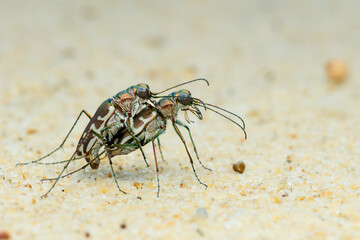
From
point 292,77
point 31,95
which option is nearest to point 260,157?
point 292,77

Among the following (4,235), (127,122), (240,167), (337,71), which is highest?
(337,71)

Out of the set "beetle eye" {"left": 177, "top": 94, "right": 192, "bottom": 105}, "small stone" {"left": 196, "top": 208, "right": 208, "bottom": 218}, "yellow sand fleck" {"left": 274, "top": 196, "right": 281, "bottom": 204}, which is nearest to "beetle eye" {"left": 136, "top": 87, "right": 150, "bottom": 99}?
"beetle eye" {"left": 177, "top": 94, "right": 192, "bottom": 105}

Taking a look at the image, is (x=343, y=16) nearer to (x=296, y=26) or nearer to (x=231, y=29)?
(x=296, y=26)

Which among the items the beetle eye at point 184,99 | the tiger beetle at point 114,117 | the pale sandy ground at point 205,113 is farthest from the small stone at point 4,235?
the beetle eye at point 184,99

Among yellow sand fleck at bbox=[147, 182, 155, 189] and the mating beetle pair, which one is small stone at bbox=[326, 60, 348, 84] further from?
yellow sand fleck at bbox=[147, 182, 155, 189]

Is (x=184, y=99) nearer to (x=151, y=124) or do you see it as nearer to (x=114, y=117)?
(x=151, y=124)

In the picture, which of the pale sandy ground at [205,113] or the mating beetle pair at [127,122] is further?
the mating beetle pair at [127,122]

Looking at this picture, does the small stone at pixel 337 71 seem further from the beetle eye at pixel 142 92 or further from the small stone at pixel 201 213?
the small stone at pixel 201 213

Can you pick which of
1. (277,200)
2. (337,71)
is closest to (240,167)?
(277,200)
